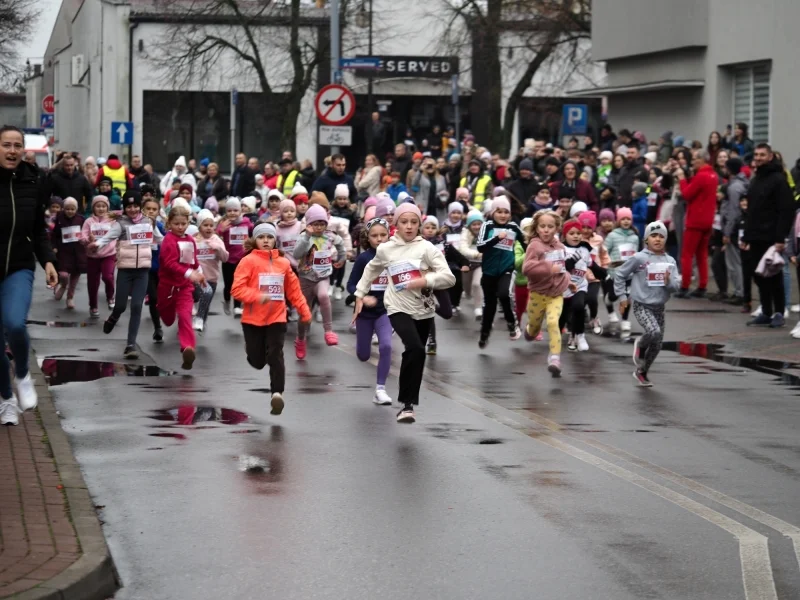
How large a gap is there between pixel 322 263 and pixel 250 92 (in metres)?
42.2

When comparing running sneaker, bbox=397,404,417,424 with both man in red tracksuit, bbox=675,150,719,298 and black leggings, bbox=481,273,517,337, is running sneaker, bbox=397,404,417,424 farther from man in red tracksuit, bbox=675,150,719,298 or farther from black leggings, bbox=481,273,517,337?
man in red tracksuit, bbox=675,150,719,298

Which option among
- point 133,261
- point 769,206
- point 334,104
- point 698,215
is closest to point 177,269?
point 133,261

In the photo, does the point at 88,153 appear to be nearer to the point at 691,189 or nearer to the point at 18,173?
the point at 691,189

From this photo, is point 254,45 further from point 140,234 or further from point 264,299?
Result: point 264,299

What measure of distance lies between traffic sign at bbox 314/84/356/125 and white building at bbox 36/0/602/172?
1137 inches

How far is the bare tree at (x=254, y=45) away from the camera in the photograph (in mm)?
48781

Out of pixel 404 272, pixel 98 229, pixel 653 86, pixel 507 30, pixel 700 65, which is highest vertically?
pixel 507 30

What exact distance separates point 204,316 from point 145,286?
2.18 meters

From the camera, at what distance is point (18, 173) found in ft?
32.7

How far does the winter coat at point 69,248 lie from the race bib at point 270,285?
31.8 feet

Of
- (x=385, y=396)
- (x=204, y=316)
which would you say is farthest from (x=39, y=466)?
(x=204, y=316)

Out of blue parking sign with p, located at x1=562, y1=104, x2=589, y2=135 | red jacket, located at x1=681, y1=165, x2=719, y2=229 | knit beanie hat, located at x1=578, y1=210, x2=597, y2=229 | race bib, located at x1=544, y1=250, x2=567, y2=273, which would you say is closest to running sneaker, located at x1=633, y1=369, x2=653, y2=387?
race bib, located at x1=544, y1=250, x2=567, y2=273

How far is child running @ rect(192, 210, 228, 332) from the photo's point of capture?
1722 cm

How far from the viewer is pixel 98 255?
2052 centimetres
